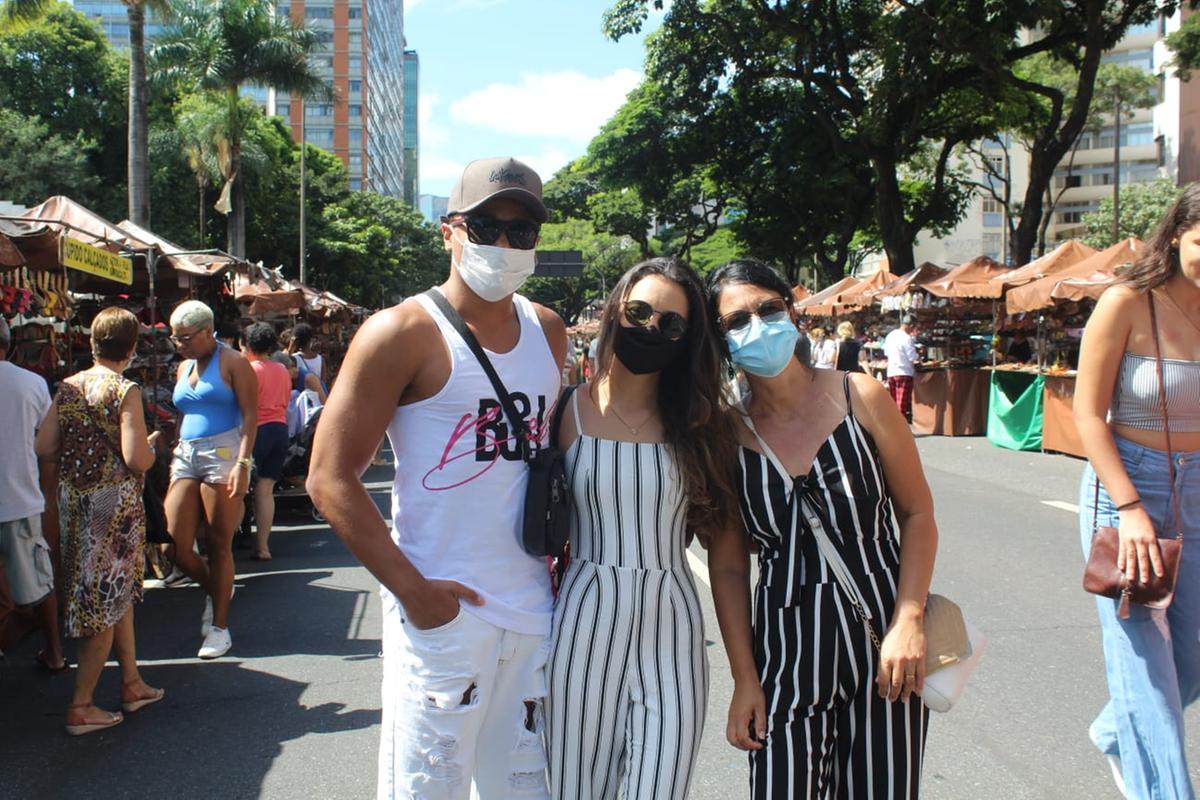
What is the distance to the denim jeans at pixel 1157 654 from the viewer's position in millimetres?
2316

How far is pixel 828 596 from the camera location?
2.10 m

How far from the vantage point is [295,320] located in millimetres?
17906

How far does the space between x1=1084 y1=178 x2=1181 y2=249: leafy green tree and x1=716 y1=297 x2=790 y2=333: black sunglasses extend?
3809cm

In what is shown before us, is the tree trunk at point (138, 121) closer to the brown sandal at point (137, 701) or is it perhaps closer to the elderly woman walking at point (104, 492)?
the elderly woman walking at point (104, 492)

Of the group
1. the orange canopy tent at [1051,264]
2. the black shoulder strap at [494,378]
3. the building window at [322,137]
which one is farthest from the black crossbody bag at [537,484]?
the building window at [322,137]

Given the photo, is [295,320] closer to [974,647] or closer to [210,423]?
[210,423]

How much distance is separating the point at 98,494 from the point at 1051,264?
1235 cm

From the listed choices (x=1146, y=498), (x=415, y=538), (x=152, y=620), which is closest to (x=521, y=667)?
(x=415, y=538)

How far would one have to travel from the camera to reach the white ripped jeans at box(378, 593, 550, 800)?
201 centimetres

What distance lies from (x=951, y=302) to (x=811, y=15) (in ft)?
24.7

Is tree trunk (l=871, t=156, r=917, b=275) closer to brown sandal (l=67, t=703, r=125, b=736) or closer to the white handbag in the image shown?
brown sandal (l=67, t=703, r=125, b=736)

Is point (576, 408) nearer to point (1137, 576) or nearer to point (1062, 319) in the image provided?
point (1137, 576)

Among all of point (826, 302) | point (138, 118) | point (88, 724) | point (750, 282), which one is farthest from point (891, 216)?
point (750, 282)

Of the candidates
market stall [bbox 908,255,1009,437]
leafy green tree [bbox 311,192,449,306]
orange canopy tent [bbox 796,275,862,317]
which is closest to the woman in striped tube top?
market stall [bbox 908,255,1009,437]
